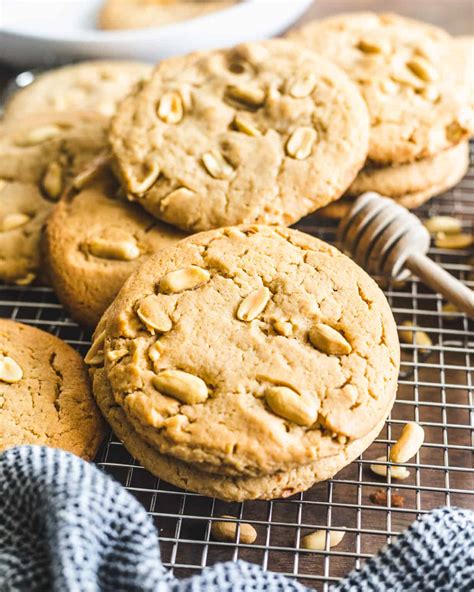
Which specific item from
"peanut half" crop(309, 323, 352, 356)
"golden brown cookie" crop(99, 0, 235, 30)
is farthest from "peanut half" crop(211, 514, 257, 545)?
"golden brown cookie" crop(99, 0, 235, 30)

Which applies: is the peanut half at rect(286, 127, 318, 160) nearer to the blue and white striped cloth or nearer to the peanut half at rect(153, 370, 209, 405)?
the peanut half at rect(153, 370, 209, 405)

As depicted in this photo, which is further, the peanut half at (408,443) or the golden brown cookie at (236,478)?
the peanut half at (408,443)

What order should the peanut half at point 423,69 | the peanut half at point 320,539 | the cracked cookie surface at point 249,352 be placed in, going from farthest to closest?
the peanut half at point 423,69
the peanut half at point 320,539
the cracked cookie surface at point 249,352

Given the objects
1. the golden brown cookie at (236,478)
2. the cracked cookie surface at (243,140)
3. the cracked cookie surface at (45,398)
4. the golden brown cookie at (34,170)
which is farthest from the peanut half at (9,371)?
the cracked cookie surface at (243,140)

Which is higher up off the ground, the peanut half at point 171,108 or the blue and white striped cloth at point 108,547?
the peanut half at point 171,108

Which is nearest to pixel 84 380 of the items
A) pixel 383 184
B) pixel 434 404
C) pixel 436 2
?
pixel 434 404

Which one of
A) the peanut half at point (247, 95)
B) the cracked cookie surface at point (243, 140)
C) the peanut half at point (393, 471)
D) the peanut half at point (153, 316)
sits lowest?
the peanut half at point (393, 471)

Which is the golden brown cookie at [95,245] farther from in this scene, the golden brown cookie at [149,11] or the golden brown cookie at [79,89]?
the golden brown cookie at [149,11]
